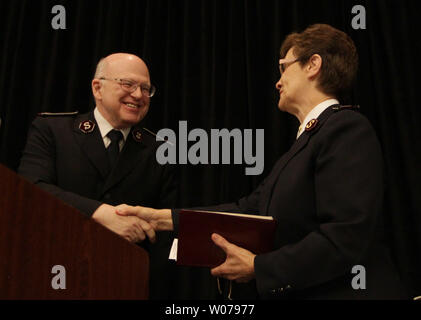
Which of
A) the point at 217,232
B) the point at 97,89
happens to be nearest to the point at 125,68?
the point at 97,89

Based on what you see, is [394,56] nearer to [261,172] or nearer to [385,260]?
[261,172]

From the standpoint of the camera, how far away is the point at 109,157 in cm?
172

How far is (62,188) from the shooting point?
5.37ft

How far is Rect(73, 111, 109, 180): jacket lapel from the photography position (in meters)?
1.66

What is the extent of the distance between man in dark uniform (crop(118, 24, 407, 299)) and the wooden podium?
0.32 m

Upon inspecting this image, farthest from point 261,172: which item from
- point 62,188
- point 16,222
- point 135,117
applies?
point 16,222

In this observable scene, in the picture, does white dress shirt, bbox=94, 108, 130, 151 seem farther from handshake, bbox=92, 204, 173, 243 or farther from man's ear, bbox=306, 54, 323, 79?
man's ear, bbox=306, 54, 323, 79

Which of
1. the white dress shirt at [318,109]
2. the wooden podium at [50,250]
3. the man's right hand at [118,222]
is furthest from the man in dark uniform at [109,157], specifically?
the white dress shirt at [318,109]

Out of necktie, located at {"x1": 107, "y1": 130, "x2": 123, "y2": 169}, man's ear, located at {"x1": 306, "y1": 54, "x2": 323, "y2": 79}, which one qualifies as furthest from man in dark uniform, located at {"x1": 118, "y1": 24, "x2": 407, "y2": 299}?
necktie, located at {"x1": 107, "y1": 130, "x2": 123, "y2": 169}

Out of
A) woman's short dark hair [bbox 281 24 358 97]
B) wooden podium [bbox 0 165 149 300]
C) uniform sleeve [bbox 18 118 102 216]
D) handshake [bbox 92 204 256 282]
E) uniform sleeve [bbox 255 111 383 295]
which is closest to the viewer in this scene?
wooden podium [bbox 0 165 149 300]

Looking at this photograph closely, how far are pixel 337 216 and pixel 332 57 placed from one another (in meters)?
0.62

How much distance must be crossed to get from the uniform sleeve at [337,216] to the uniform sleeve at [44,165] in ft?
2.40

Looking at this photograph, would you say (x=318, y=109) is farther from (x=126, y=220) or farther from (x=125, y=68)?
(x=125, y=68)
